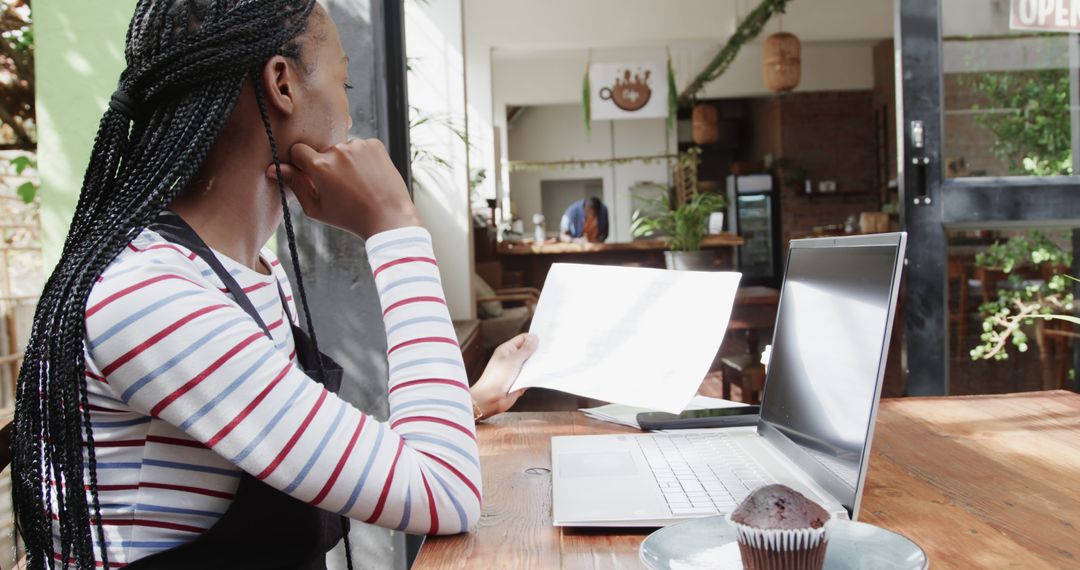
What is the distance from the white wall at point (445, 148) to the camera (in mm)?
5789

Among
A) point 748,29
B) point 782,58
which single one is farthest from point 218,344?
point 748,29

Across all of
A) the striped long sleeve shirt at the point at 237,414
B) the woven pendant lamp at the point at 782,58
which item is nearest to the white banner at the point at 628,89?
the woven pendant lamp at the point at 782,58

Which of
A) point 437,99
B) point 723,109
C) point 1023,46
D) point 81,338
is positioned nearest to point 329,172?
point 81,338

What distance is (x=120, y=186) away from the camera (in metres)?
0.81

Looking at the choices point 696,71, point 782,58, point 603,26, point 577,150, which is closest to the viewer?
point 782,58

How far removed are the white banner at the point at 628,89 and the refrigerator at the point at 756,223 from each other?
4347 mm

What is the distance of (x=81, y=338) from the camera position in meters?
0.71

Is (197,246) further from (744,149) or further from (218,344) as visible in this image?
(744,149)

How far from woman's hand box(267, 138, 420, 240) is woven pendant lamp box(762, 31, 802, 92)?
22.3 ft

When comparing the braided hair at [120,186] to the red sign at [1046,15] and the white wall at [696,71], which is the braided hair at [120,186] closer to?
the red sign at [1046,15]

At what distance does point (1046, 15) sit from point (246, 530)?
2.45 m

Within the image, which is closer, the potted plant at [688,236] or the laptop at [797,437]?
the laptop at [797,437]

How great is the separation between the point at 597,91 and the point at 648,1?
3.44ft

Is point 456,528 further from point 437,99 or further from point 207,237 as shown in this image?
point 437,99
